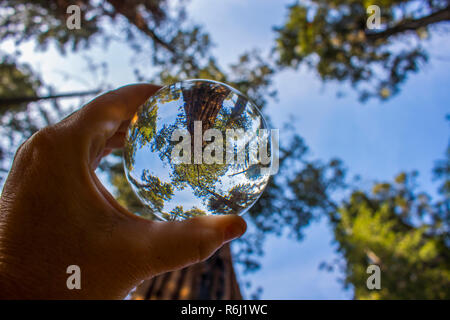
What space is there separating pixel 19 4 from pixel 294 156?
1196cm

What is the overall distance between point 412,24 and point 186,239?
1304 centimetres

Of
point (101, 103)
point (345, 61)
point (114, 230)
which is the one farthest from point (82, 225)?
point (345, 61)

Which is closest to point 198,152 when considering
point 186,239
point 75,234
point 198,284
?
point 186,239

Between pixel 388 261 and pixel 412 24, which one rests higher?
pixel 412 24

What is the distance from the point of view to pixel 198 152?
57.4 inches

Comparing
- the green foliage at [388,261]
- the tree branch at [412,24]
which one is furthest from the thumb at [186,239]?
the tree branch at [412,24]

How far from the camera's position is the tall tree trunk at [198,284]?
5.75 metres

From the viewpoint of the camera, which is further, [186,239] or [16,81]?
[16,81]

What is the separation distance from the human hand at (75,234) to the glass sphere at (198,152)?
18cm

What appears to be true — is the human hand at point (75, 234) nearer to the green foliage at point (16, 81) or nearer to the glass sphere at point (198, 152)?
the glass sphere at point (198, 152)

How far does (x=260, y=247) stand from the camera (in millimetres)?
10469

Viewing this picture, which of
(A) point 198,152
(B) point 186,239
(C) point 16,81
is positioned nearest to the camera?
(A) point 198,152

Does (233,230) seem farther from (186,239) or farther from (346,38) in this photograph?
(346,38)
